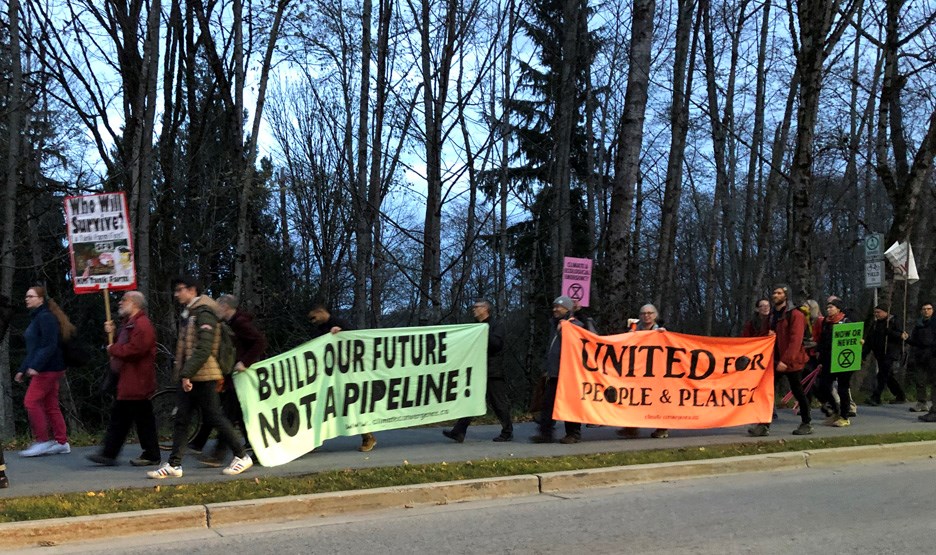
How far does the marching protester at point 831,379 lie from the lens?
40.0 feet

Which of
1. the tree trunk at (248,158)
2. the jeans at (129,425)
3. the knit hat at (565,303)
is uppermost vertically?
the tree trunk at (248,158)

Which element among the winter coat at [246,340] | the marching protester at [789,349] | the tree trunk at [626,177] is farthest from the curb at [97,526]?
the tree trunk at [626,177]

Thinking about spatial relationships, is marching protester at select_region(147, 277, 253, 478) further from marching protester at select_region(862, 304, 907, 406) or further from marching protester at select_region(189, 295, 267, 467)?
marching protester at select_region(862, 304, 907, 406)

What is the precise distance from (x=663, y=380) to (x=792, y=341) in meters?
1.76

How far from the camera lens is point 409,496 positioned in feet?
24.3

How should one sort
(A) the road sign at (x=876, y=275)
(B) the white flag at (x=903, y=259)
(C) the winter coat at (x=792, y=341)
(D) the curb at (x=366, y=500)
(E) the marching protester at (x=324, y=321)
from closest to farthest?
(D) the curb at (x=366, y=500), (E) the marching protester at (x=324, y=321), (C) the winter coat at (x=792, y=341), (A) the road sign at (x=876, y=275), (B) the white flag at (x=903, y=259)

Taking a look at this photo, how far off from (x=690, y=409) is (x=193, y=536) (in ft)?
22.2

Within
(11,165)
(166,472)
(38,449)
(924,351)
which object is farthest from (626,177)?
(11,165)

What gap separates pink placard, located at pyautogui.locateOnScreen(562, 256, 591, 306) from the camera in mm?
13148

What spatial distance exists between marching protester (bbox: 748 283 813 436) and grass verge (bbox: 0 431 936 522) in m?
0.73

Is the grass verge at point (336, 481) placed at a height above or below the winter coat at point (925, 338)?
below

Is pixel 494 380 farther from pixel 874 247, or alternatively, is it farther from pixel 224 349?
pixel 874 247

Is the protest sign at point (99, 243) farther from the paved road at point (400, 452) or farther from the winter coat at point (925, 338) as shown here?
the winter coat at point (925, 338)

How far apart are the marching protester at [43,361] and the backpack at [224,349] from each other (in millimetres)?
2073
